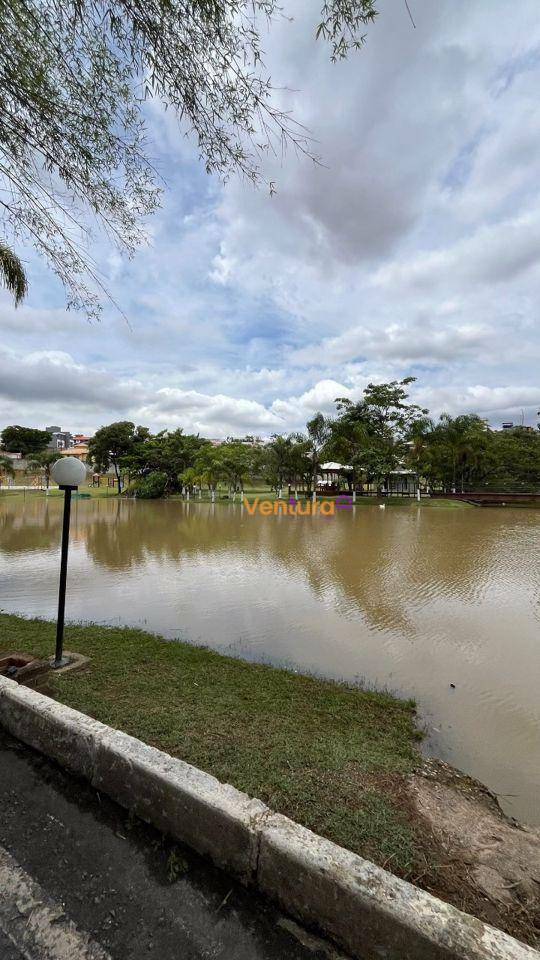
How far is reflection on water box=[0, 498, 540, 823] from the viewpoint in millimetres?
3996

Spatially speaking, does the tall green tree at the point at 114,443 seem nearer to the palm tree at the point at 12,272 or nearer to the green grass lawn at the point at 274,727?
the palm tree at the point at 12,272

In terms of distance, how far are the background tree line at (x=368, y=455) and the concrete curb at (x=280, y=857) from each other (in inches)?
1254

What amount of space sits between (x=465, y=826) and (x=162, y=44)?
230 inches

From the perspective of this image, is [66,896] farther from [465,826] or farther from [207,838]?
[465,826]

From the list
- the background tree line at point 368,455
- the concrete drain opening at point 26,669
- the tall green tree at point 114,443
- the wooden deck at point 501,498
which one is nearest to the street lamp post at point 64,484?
the concrete drain opening at point 26,669

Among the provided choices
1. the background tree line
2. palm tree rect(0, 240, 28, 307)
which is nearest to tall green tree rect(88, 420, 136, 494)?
the background tree line

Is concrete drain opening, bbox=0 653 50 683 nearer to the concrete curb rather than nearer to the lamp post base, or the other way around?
the lamp post base

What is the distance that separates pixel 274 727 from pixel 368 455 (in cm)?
3091

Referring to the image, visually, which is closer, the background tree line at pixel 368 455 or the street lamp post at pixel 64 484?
the street lamp post at pixel 64 484

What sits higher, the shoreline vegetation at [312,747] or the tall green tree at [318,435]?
the tall green tree at [318,435]

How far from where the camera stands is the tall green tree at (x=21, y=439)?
70.2m

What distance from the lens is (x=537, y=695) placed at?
14.6 ft

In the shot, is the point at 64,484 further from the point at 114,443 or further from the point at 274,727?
the point at 114,443

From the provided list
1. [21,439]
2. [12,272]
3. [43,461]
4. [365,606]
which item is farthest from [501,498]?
[21,439]
